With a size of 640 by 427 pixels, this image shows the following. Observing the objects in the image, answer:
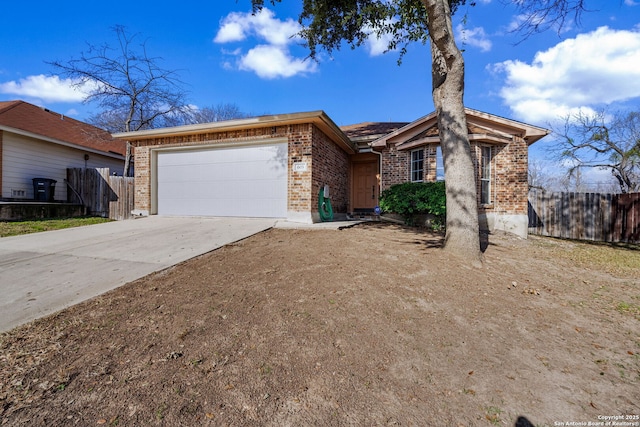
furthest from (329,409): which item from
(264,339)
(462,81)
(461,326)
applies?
(462,81)

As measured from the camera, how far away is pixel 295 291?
3.16 meters

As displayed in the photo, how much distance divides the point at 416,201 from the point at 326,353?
24.6 ft

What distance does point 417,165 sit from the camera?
9680 mm

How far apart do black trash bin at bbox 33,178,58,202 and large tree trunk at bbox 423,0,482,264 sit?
14.5 metres

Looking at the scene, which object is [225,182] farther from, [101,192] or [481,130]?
[481,130]

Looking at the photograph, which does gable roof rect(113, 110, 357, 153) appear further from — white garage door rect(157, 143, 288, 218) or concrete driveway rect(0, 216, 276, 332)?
concrete driveway rect(0, 216, 276, 332)

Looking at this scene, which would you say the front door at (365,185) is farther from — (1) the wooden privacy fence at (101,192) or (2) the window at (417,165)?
(1) the wooden privacy fence at (101,192)

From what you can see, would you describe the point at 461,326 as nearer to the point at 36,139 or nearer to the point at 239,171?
the point at 239,171

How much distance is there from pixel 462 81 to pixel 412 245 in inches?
126

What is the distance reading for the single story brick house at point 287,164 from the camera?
7867 mm

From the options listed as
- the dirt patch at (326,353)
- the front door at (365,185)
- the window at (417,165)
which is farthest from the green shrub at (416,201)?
the dirt patch at (326,353)

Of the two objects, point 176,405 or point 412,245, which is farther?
point 412,245

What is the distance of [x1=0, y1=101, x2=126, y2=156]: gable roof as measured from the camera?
1123 cm

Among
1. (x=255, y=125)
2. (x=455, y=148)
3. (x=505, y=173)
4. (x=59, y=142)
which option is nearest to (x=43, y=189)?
(x=59, y=142)
